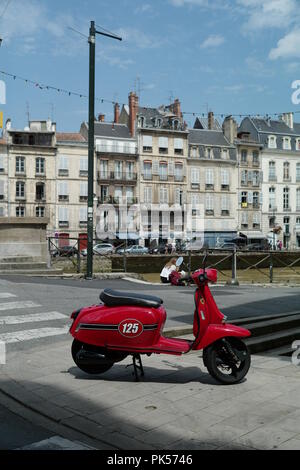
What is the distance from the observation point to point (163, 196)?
6103 centimetres

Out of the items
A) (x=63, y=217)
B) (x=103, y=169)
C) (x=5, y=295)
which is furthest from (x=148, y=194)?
(x=5, y=295)

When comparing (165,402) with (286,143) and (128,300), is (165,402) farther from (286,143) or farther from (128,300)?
(286,143)

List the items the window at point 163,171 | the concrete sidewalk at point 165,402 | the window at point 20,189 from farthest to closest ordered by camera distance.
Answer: the window at point 163,171, the window at point 20,189, the concrete sidewalk at point 165,402

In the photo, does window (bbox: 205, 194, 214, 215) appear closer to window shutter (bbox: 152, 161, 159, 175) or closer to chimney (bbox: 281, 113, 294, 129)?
window shutter (bbox: 152, 161, 159, 175)

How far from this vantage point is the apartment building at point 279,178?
66.2 meters

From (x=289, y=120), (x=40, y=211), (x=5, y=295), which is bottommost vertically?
(x=5, y=295)

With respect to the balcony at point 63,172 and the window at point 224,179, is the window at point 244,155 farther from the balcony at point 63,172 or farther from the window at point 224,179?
the balcony at point 63,172

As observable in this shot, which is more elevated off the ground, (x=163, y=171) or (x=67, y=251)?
(x=163, y=171)

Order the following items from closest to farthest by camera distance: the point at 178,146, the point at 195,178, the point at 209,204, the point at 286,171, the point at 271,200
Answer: the point at 178,146 → the point at 195,178 → the point at 209,204 → the point at 271,200 → the point at 286,171

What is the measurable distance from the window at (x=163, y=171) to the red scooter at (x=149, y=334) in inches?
2182

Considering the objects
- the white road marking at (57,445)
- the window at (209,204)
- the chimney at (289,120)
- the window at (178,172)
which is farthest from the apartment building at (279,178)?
the white road marking at (57,445)

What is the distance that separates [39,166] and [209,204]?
20.5 m
